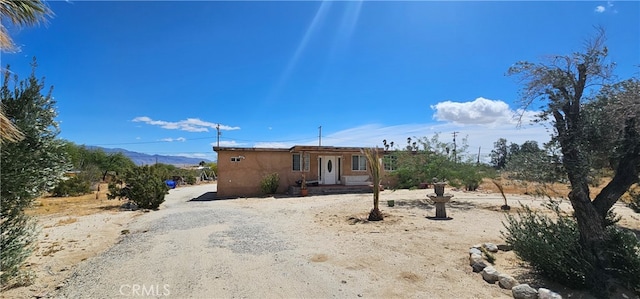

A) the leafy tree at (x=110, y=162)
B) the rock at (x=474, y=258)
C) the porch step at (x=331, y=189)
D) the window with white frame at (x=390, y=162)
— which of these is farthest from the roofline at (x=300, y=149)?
the leafy tree at (x=110, y=162)

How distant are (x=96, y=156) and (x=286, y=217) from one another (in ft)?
118

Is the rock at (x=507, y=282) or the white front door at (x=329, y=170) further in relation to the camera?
the white front door at (x=329, y=170)

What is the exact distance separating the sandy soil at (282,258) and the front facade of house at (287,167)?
7719 mm

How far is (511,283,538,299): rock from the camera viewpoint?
382 centimetres

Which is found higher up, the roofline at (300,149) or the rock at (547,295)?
the roofline at (300,149)

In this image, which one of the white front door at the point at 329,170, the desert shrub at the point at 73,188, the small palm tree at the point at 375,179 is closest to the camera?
the small palm tree at the point at 375,179

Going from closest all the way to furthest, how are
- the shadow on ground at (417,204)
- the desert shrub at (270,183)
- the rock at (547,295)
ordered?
the rock at (547,295) → the shadow on ground at (417,204) → the desert shrub at (270,183)

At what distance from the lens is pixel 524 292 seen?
3873mm

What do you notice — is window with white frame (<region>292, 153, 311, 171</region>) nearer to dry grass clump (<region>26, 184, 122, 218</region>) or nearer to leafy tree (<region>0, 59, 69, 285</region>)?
dry grass clump (<region>26, 184, 122, 218</region>)

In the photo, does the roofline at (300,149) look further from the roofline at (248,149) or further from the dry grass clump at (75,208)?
the dry grass clump at (75,208)

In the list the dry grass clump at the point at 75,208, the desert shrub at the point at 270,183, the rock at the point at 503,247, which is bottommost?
the dry grass clump at the point at 75,208

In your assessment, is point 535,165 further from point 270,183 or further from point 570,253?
point 270,183

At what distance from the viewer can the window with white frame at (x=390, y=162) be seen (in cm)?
1712

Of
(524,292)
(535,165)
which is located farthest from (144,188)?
(535,165)
